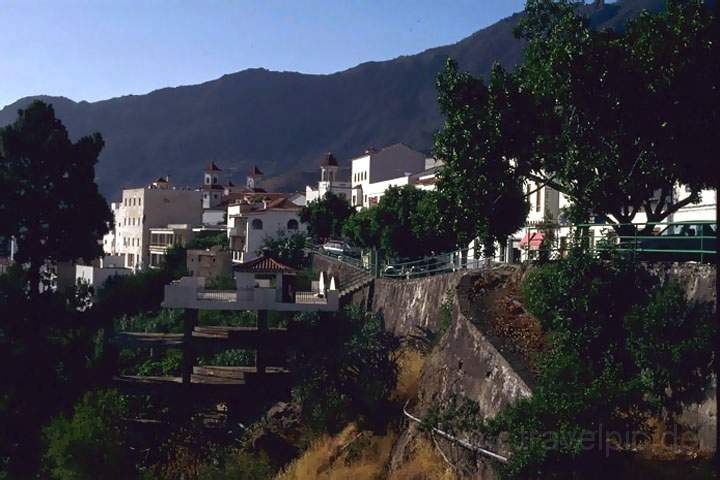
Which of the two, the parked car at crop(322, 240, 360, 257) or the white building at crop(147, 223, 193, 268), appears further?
the white building at crop(147, 223, 193, 268)

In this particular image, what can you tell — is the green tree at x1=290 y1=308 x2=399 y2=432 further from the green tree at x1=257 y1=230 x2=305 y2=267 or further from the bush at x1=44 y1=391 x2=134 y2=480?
the green tree at x1=257 y1=230 x2=305 y2=267

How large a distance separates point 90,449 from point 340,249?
3375 cm

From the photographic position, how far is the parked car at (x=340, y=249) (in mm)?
54500

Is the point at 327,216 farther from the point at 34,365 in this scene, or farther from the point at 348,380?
the point at 348,380

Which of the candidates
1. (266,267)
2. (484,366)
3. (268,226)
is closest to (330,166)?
(268,226)

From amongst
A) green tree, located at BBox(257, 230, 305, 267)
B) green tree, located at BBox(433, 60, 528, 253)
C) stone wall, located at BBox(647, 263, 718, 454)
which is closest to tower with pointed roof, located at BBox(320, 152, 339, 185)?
green tree, located at BBox(257, 230, 305, 267)

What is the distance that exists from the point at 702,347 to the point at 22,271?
35.2m

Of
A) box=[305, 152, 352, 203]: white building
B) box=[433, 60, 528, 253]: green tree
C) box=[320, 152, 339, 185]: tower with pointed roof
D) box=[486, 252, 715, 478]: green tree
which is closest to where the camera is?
box=[486, 252, 715, 478]: green tree

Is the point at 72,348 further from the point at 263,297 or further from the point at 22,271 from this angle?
the point at 263,297

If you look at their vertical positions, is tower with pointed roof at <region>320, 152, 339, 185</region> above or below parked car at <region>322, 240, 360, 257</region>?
above

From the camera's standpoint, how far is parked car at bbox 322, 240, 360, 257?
54500 mm

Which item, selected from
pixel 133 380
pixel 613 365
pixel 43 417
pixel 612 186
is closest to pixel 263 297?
pixel 133 380

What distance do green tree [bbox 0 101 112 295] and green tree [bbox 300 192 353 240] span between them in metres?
20.8

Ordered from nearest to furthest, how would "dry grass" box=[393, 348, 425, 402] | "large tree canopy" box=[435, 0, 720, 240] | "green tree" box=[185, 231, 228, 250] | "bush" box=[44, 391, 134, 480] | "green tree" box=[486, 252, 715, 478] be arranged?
"green tree" box=[486, 252, 715, 478] < "large tree canopy" box=[435, 0, 720, 240] < "dry grass" box=[393, 348, 425, 402] < "bush" box=[44, 391, 134, 480] < "green tree" box=[185, 231, 228, 250]
